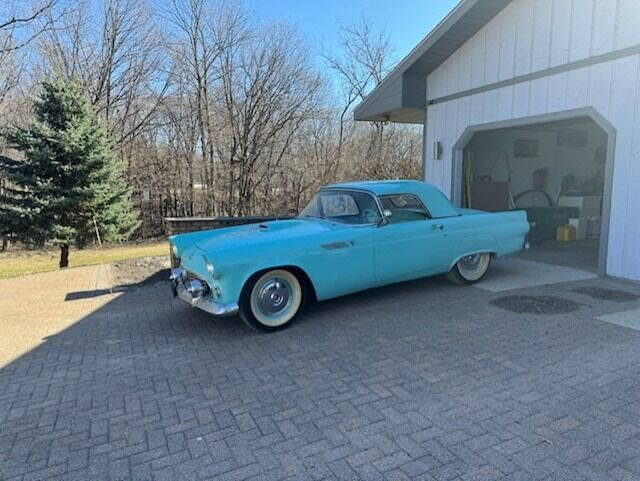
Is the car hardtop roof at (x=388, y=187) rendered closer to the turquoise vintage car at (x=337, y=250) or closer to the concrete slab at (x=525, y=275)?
the turquoise vintage car at (x=337, y=250)

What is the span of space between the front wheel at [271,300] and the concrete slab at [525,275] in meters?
2.82

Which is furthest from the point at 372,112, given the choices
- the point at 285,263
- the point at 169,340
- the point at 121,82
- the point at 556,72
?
the point at 121,82

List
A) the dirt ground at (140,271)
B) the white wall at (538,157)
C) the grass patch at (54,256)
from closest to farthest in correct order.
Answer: the dirt ground at (140,271), the white wall at (538,157), the grass patch at (54,256)

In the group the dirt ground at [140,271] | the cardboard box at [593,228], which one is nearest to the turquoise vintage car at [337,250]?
the dirt ground at [140,271]

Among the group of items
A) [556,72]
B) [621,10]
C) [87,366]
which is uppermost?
[621,10]

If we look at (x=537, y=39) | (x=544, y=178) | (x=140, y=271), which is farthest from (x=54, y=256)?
(x=544, y=178)

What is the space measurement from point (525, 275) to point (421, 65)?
4738 mm

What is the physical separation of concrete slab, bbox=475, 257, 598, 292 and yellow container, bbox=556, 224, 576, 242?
9.06 feet

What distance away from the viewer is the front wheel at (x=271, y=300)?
4418mm

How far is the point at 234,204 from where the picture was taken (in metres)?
18.5

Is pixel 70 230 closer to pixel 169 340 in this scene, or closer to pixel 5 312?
pixel 5 312

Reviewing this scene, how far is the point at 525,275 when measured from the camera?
21.9 feet

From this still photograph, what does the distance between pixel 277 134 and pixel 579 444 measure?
1760 centimetres

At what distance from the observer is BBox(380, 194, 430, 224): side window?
5344mm
